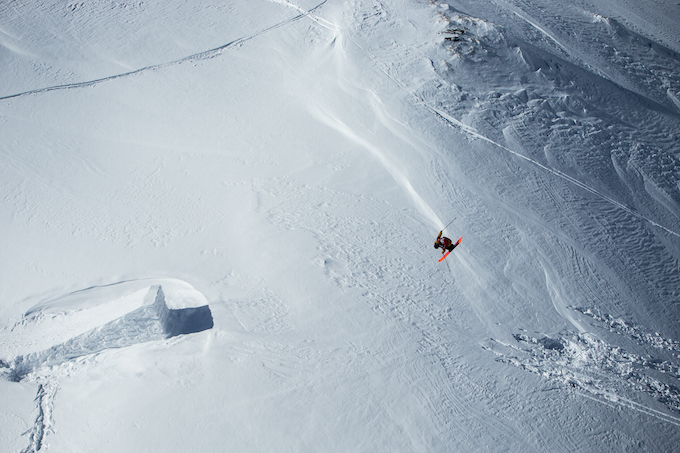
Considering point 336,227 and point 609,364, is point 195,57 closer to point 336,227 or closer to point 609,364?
point 336,227

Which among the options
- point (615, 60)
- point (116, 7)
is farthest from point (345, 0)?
point (615, 60)

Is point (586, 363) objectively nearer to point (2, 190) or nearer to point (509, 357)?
point (509, 357)

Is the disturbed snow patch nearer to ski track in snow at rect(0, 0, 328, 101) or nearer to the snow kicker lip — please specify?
the snow kicker lip

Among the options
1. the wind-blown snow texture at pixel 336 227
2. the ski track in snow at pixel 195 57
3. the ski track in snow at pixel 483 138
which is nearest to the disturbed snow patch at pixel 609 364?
the wind-blown snow texture at pixel 336 227

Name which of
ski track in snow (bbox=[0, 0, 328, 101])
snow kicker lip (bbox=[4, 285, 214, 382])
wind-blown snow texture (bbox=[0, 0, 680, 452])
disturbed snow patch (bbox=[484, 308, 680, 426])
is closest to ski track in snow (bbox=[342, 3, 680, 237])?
wind-blown snow texture (bbox=[0, 0, 680, 452])

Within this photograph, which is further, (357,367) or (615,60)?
(615,60)

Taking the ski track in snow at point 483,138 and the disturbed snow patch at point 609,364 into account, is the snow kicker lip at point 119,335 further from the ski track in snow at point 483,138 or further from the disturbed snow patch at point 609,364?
the ski track in snow at point 483,138
